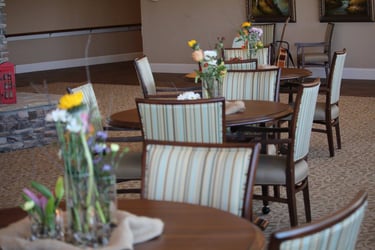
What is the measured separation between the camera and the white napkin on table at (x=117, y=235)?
213 centimetres

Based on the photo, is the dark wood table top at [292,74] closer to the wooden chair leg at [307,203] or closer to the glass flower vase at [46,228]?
the wooden chair leg at [307,203]

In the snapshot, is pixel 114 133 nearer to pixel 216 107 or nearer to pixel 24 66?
pixel 216 107

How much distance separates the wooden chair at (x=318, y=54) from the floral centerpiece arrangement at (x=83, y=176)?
878 cm

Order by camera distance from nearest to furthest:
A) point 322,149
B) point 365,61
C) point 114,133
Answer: point 322,149 → point 114,133 → point 365,61

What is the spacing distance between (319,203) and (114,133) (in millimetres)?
3530

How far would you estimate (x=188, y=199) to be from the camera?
2770 mm

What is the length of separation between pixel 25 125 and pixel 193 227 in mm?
5497

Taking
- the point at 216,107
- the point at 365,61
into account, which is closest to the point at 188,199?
the point at 216,107

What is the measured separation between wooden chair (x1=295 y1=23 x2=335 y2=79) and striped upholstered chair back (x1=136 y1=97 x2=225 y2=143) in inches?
273

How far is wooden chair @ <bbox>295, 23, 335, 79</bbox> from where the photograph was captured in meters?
10.7

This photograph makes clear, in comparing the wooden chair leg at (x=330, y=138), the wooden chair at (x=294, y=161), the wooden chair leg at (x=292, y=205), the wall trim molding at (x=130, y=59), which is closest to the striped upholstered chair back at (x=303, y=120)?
the wooden chair at (x=294, y=161)

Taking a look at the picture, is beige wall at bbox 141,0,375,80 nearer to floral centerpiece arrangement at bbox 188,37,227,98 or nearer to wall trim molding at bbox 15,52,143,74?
wall trim molding at bbox 15,52,143,74

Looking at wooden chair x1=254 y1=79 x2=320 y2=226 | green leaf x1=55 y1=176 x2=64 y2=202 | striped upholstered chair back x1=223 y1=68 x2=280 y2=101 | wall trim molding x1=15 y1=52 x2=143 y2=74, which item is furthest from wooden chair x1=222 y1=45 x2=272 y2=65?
wall trim molding x1=15 y1=52 x2=143 y2=74

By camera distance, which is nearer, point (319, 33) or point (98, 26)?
point (319, 33)
